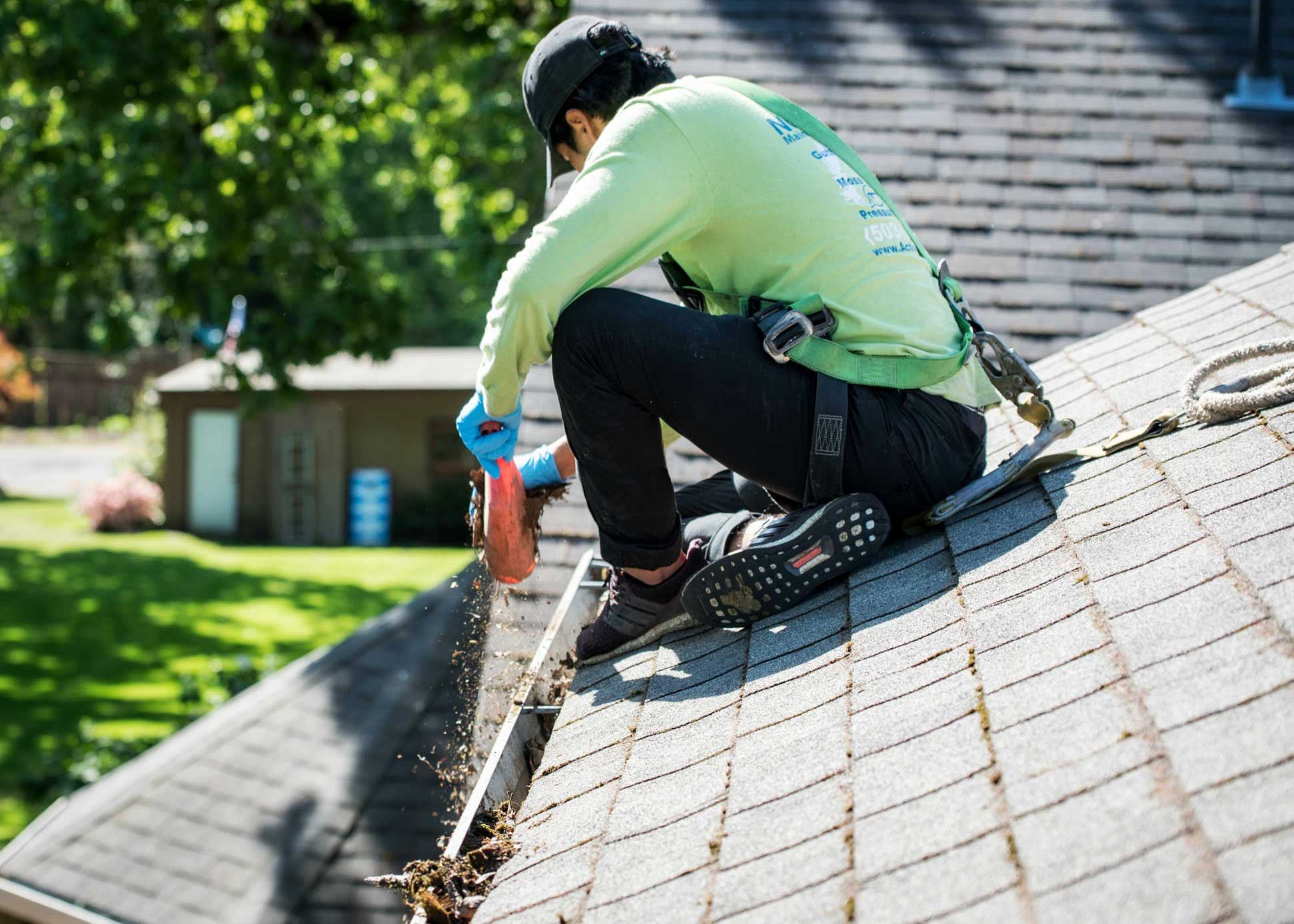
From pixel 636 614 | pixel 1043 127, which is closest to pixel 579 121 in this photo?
pixel 636 614

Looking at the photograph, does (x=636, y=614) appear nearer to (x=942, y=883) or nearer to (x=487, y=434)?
(x=487, y=434)

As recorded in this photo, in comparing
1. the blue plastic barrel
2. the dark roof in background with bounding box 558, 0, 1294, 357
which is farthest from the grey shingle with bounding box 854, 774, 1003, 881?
the blue plastic barrel

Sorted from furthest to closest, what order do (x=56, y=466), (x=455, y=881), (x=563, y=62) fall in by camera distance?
(x=56, y=466) < (x=563, y=62) < (x=455, y=881)

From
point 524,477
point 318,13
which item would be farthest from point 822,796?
point 318,13

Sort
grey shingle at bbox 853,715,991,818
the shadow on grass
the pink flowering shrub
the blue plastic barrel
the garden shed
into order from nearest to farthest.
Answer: grey shingle at bbox 853,715,991,818
the shadow on grass
the pink flowering shrub
the garden shed
the blue plastic barrel

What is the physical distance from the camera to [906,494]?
2723 mm

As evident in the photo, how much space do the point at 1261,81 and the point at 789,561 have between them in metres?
4.52

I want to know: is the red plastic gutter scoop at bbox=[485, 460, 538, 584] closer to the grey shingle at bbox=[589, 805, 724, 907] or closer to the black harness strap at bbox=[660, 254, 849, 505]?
the black harness strap at bbox=[660, 254, 849, 505]

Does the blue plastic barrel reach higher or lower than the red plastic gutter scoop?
lower

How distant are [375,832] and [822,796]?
17.4ft

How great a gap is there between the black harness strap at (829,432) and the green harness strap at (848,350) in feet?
0.09

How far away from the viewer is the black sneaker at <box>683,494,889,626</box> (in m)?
Answer: 2.54

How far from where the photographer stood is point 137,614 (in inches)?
590

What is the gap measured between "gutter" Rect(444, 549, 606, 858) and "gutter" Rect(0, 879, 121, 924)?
3959mm
